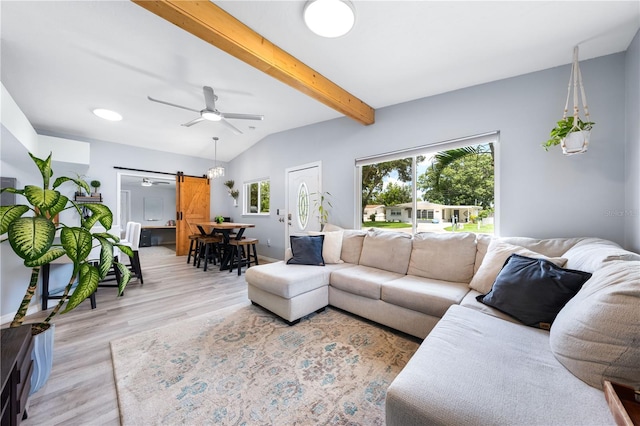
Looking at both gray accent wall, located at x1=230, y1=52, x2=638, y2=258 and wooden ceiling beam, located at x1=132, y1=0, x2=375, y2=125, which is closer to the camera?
wooden ceiling beam, located at x1=132, y1=0, x2=375, y2=125

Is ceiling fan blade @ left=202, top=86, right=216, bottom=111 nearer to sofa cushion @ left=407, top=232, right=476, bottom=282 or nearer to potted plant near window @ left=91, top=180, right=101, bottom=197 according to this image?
sofa cushion @ left=407, top=232, right=476, bottom=282

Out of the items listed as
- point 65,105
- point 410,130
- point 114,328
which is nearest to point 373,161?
point 410,130

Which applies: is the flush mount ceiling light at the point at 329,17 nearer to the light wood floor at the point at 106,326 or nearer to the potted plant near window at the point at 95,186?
the light wood floor at the point at 106,326

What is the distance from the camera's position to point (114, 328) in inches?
88.4

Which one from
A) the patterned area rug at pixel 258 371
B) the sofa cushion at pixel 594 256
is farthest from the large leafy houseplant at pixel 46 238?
the sofa cushion at pixel 594 256

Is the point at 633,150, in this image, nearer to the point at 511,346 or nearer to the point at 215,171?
the point at 511,346

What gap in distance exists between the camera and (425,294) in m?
1.93

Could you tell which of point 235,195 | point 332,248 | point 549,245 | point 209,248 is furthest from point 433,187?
point 235,195

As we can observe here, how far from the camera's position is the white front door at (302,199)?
4.35 meters

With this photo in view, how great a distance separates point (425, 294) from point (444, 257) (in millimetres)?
607

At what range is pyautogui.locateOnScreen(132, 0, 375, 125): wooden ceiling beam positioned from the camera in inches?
62.4

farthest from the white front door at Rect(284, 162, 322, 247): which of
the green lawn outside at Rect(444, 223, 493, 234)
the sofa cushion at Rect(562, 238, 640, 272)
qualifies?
the sofa cushion at Rect(562, 238, 640, 272)

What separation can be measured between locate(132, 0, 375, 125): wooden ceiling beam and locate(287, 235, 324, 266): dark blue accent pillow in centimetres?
171

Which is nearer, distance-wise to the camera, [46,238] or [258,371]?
[46,238]
